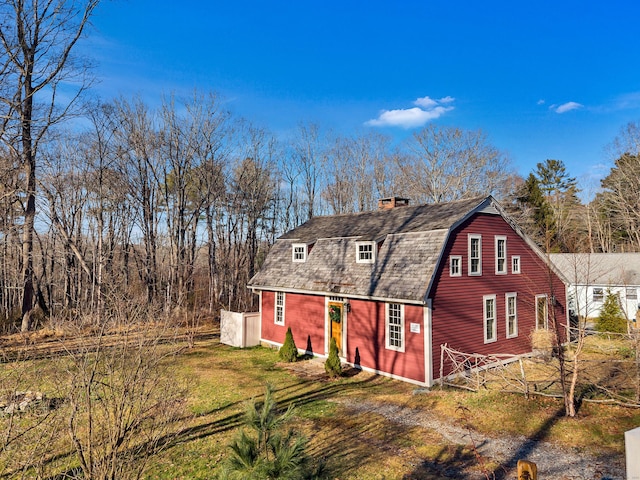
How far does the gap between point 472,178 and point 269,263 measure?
74.4 ft

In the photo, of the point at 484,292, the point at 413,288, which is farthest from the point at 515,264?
the point at 413,288

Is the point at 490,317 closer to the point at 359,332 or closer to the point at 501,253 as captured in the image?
the point at 501,253

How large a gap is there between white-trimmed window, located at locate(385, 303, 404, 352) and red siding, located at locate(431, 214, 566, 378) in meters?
1.20

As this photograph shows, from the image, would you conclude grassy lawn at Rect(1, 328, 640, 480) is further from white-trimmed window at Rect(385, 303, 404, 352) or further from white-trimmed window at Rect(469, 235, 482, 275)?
white-trimmed window at Rect(469, 235, 482, 275)

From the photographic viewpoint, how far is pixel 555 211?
4291cm

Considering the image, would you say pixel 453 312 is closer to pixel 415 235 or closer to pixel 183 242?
pixel 415 235

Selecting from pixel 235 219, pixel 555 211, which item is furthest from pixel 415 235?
pixel 555 211

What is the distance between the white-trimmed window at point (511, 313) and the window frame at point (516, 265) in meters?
1.01

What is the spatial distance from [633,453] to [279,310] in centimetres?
1756

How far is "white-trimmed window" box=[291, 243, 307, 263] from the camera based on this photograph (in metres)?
19.2

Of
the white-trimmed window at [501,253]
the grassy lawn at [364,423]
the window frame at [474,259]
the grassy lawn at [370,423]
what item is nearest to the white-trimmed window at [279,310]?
the grassy lawn at [364,423]

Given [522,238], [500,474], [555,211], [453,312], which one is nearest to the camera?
[500,474]

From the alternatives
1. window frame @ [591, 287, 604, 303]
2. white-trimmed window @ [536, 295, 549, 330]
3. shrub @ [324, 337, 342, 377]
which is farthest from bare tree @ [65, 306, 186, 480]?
window frame @ [591, 287, 604, 303]

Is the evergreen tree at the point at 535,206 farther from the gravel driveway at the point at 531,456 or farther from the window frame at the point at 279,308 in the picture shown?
the gravel driveway at the point at 531,456
